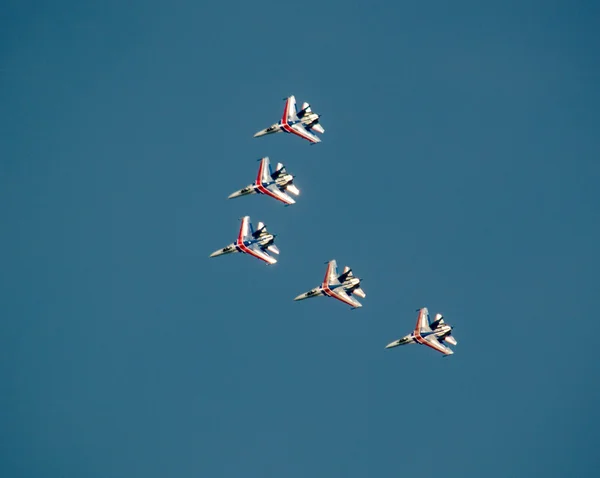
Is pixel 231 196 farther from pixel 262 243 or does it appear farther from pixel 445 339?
pixel 445 339

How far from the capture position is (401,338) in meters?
184

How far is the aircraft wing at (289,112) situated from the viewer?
611ft

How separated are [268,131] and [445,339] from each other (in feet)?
129

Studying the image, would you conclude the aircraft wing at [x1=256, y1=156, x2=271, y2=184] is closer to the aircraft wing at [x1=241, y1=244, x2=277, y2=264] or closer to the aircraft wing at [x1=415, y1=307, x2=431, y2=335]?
the aircraft wing at [x1=241, y1=244, x2=277, y2=264]

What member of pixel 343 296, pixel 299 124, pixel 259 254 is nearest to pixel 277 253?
pixel 259 254

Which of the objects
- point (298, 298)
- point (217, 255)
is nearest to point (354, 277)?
point (298, 298)

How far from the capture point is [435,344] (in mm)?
183000

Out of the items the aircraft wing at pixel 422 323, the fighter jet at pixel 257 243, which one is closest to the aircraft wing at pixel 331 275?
the fighter jet at pixel 257 243

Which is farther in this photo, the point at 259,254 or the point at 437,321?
the point at 437,321

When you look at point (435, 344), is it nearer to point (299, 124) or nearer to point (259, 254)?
point (259, 254)

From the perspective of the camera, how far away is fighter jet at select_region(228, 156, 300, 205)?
182m

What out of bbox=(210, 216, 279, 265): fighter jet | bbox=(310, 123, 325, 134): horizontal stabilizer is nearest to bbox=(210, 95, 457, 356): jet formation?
bbox=(210, 216, 279, 265): fighter jet

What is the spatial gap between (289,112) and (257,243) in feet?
67.0

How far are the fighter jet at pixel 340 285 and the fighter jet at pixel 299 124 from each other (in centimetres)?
1977
